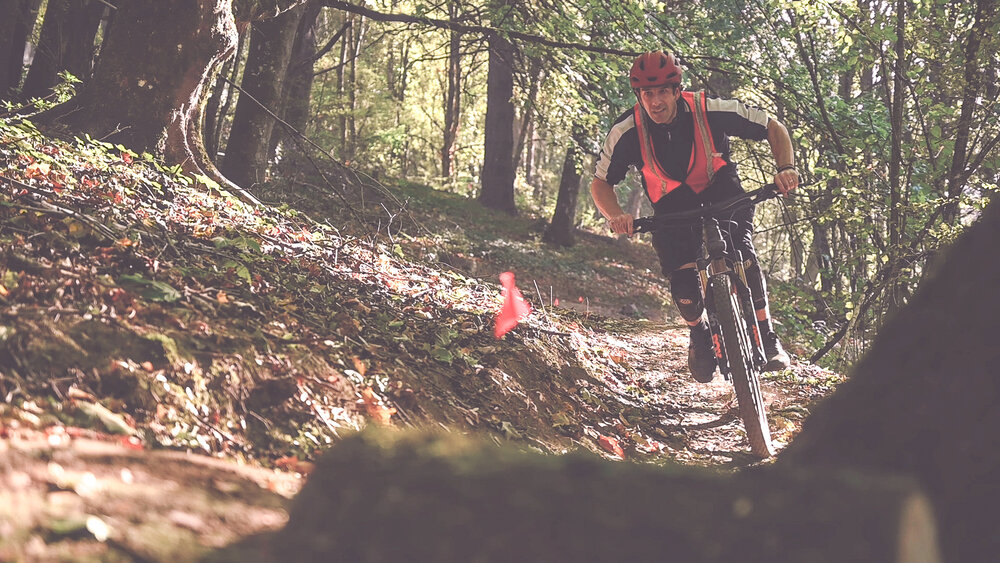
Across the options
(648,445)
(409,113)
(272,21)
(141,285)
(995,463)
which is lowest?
(648,445)

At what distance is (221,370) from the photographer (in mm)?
3258

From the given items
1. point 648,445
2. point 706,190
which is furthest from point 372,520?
point 706,190

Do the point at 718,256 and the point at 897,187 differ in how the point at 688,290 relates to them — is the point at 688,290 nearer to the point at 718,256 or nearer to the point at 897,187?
the point at 718,256

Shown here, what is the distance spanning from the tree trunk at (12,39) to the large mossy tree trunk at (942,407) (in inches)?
423

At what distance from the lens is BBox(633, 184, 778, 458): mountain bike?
4.88 metres

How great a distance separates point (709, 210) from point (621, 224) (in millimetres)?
595

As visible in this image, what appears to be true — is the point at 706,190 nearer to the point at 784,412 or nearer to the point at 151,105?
the point at 784,412

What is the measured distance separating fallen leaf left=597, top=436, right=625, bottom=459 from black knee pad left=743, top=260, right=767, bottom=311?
142 centimetres

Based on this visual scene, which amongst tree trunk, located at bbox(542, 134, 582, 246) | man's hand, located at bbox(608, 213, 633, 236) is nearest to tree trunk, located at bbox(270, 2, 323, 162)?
tree trunk, located at bbox(542, 134, 582, 246)

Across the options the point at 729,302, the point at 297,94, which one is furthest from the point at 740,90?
the point at 297,94

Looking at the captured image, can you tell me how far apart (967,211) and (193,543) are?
27.3 feet

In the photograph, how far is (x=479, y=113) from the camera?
33125 millimetres

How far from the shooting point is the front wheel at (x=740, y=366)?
4.95 m

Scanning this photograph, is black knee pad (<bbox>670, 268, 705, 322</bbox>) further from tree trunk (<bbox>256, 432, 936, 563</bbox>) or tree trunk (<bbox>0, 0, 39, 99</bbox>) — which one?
tree trunk (<bbox>0, 0, 39, 99</bbox>)
